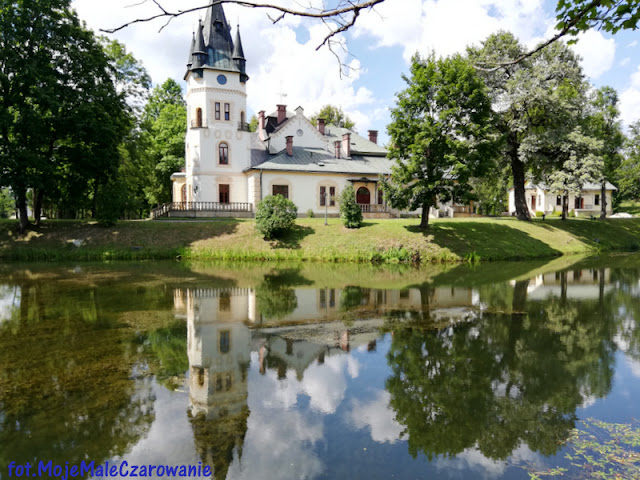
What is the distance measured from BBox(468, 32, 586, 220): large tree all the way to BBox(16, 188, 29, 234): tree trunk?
32.1m

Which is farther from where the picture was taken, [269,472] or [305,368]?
[305,368]

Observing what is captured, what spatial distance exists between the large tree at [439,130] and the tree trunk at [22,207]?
2322cm

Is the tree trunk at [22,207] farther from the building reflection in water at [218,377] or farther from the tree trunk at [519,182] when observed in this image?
the tree trunk at [519,182]

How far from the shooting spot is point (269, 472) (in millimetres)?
4500

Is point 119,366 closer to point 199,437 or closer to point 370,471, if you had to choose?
point 199,437

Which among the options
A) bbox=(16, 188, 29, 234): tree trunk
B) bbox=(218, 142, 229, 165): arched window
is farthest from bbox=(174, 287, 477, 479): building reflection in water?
bbox=(218, 142, 229, 165): arched window

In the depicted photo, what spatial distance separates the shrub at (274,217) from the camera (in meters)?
28.0

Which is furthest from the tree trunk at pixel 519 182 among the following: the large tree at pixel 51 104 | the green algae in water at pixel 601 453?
the green algae in water at pixel 601 453

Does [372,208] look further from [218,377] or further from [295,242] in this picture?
[218,377]

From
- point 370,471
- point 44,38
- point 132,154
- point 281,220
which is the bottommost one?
point 370,471

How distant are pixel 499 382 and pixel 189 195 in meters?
35.3

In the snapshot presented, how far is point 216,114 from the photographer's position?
3716cm

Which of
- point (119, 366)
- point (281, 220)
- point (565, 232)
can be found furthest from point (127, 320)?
point (565, 232)

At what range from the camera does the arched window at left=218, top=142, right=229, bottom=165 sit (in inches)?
1487
